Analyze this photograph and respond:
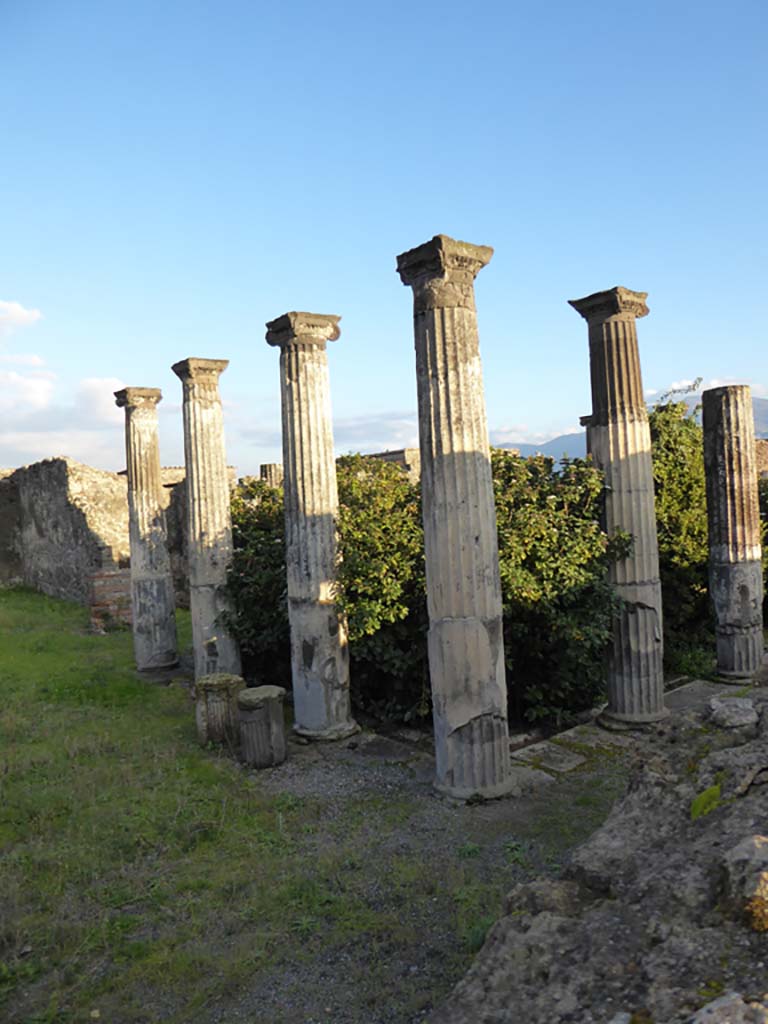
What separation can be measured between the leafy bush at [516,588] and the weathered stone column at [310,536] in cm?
25

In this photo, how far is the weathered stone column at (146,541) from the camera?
1178 cm

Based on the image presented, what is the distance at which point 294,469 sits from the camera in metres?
8.44

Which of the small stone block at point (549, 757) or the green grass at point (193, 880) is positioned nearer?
the green grass at point (193, 880)

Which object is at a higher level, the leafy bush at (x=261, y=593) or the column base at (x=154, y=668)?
the leafy bush at (x=261, y=593)

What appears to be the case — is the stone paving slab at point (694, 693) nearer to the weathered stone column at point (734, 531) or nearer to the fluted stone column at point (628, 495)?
the weathered stone column at point (734, 531)

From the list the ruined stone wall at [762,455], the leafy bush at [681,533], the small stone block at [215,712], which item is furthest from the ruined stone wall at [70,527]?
the ruined stone wall at [762,455]

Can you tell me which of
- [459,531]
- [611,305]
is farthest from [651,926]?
[611,305]

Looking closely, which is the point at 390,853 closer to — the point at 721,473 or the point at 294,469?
the point at 294,469

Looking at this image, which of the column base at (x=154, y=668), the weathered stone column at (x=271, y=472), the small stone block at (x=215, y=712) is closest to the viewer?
the small stone block at (x=215, y=712)

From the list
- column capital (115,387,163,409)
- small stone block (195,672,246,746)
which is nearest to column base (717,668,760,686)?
small stone block (195,672,246,746)

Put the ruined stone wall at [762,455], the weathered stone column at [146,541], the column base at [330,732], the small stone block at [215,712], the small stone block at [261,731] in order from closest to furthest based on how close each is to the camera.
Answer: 1. the small stone block at [261,731]
2. the small stone block at [215,712]
3. the column base at [330,732]
4. the weathered stone column at [146,541]
5. the ruined stone wall at [762,455]

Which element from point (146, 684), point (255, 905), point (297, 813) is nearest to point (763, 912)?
point (255, 905)

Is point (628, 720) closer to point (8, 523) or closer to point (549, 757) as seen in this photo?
point (549, 757)

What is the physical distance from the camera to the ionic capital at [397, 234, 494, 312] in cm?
623
